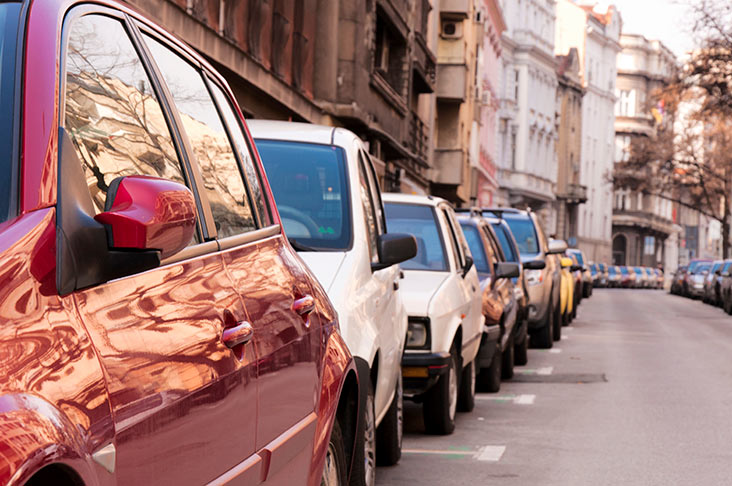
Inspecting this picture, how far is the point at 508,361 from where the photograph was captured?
14.3m

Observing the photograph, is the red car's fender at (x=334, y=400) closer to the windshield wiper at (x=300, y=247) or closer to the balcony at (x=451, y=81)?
the windshield wiper at (x=300, y=247)

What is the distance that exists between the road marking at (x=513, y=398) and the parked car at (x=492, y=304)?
24 centimetres

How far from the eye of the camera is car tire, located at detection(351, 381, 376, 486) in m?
5.50

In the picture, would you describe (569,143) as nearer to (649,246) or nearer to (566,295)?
(649,246)

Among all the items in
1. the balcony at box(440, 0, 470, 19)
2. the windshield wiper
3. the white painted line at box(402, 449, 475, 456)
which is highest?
the balcony at box(440, 0, 470, 19)

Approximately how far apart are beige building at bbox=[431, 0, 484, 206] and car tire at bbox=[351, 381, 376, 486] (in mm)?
42769

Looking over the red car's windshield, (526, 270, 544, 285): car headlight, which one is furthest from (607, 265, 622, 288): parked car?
the red car's windshield

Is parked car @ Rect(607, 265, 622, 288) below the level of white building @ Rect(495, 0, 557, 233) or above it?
below

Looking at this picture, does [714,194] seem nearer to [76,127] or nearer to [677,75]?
[677,75]

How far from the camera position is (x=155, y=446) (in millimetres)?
2838

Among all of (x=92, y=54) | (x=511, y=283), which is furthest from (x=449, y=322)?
(x=92, y=54)

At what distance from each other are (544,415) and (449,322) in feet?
6.42

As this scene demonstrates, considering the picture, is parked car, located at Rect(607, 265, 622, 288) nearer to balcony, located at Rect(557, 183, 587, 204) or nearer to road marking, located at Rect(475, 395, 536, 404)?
balcony, located at Rect(557, 183, 587, 204)

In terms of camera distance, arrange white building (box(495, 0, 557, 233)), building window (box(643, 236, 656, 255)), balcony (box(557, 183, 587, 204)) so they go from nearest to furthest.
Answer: white building (box(495, 0, 557, 233)) < balcony (box(557, 183, 587, 204)) < building window (box(643, 236, 656, 255))
